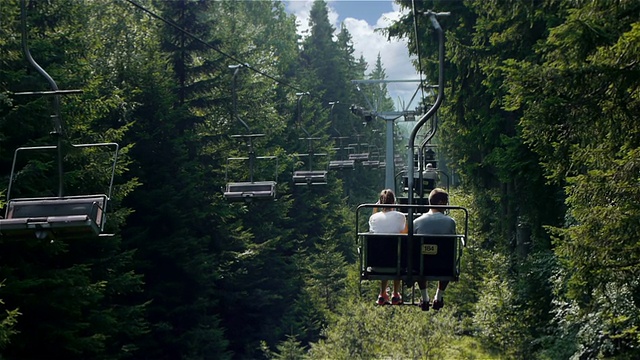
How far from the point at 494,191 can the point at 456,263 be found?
16.0 m

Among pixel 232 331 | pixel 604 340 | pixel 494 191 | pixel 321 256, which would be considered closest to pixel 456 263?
pixel 604 340

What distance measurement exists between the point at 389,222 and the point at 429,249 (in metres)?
0.75

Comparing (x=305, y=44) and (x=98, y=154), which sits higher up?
(x=305, y=44)

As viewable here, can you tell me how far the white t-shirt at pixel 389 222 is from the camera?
40.5 feet

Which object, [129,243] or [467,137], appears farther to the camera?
[129,243]

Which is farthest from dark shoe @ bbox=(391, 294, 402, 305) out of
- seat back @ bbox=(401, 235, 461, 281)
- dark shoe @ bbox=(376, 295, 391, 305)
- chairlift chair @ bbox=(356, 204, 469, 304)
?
seat back @ bbox=(401, 235, 461, 281)

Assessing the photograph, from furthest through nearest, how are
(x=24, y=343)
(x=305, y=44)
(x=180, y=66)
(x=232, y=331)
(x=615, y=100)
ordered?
(x=305, y=44)
(x=232, y=331)
(x=180, y=66)
(x=24, y=343)
(x=615, y=100)

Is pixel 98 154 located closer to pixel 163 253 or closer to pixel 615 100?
pixel 163 253

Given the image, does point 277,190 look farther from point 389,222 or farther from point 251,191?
point 389,222

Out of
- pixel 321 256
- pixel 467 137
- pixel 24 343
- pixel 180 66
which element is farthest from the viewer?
pixel 321 256

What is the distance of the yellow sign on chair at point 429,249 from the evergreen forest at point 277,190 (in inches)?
94.3

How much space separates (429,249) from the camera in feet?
39.1

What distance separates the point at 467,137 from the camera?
25.5m

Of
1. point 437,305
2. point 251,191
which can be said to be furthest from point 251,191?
point 437,305
